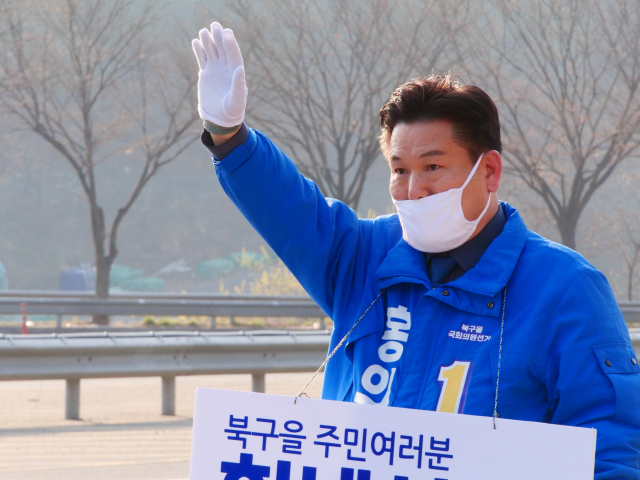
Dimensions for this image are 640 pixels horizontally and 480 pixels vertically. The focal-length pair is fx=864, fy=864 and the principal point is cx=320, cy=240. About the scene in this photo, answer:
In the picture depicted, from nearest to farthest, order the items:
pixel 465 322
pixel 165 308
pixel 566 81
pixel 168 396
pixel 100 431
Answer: pixel 465 322 → pixel 100 431 → pixel 168 396 → pixel 165 308 → pixel 566 81

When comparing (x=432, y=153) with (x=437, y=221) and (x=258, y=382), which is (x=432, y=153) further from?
(x=258, y=382)

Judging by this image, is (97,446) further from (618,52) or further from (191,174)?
(191,174)

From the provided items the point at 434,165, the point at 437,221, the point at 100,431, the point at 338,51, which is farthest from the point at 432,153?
the point at 338,51

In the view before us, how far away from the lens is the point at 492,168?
7.06ft

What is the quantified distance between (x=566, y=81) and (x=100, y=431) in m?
13.2

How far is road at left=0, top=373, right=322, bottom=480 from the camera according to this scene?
5.12 metres

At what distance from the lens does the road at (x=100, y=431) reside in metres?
5.12

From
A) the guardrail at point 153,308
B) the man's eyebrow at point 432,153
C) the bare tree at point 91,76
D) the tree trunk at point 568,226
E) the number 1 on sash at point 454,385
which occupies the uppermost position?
the bare tree at point 91,76

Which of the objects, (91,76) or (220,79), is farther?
(91,76)

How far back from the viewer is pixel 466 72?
54.7 ft

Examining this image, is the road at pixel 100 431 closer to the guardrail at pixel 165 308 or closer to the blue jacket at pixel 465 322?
the blue jacket at pixel 465 322

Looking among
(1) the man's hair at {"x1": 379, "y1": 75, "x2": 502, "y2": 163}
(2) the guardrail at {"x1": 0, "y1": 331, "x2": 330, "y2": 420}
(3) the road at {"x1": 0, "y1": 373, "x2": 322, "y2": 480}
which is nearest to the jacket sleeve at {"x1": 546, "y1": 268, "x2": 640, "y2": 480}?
(1) the man's hair at {"x1": 379, "y1": 75, "x2": 502, "y2": 163}

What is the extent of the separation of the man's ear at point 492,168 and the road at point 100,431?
11.1 feet

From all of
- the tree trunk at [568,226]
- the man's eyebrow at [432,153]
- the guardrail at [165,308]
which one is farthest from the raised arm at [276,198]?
the tree trunk at [568,226]
